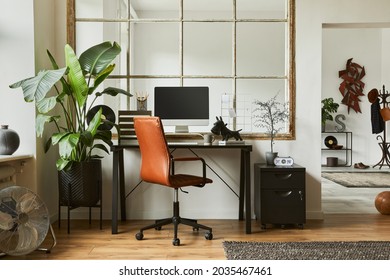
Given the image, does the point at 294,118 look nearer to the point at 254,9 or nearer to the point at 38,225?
the point at 254,9

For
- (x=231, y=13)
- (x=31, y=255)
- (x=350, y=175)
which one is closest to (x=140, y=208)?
(x=31, y=255)

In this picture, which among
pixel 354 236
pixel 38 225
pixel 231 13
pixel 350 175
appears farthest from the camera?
pixel 350 175

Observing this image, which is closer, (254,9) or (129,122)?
(129,122)

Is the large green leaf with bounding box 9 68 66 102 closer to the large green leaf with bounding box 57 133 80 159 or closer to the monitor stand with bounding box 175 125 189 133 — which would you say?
the large green leaf with bounding box 57 133 80 159

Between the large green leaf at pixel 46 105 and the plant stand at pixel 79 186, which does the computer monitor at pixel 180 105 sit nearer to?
the plant stand at pixel 79 186

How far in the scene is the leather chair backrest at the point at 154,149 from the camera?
3.32m

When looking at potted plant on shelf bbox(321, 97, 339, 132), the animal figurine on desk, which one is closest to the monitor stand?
the animal figurine on desk

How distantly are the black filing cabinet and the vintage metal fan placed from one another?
6.24 ft

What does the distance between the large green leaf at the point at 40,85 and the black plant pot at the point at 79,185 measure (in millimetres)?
768

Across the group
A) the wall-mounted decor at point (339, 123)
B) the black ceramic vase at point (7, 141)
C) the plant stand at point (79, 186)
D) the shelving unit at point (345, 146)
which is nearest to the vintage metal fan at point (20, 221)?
the black ceramic vase at point (7, 141)

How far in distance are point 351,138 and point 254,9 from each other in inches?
222

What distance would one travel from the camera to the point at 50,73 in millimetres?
3352

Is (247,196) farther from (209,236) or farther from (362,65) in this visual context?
(362,65)

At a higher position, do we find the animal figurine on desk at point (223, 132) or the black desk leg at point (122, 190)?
the animal figurine on desk at point (223, 132)
